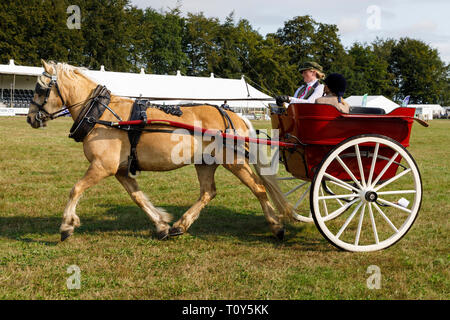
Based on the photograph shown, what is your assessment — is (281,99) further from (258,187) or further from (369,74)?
(369,74)

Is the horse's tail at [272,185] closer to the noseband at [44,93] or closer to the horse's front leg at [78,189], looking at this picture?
the horse's front leg at [78,189]

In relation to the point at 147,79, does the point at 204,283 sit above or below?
below

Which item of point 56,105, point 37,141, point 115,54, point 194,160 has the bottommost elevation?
point 37,141

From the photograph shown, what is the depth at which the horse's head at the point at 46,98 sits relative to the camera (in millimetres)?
5215

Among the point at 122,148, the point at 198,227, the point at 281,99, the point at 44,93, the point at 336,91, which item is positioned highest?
the point at 336,91

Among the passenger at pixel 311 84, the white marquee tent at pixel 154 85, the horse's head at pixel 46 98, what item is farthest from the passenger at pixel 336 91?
the white marquee tent at pixel 154 85

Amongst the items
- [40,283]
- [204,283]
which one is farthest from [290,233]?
[40,283]

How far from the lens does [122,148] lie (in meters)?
5.20

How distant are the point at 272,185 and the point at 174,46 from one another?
64891 mm

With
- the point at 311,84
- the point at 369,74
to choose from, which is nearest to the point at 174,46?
the point at 369,74

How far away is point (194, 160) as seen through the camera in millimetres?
5422

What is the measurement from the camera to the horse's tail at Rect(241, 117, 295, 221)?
5613 mm
